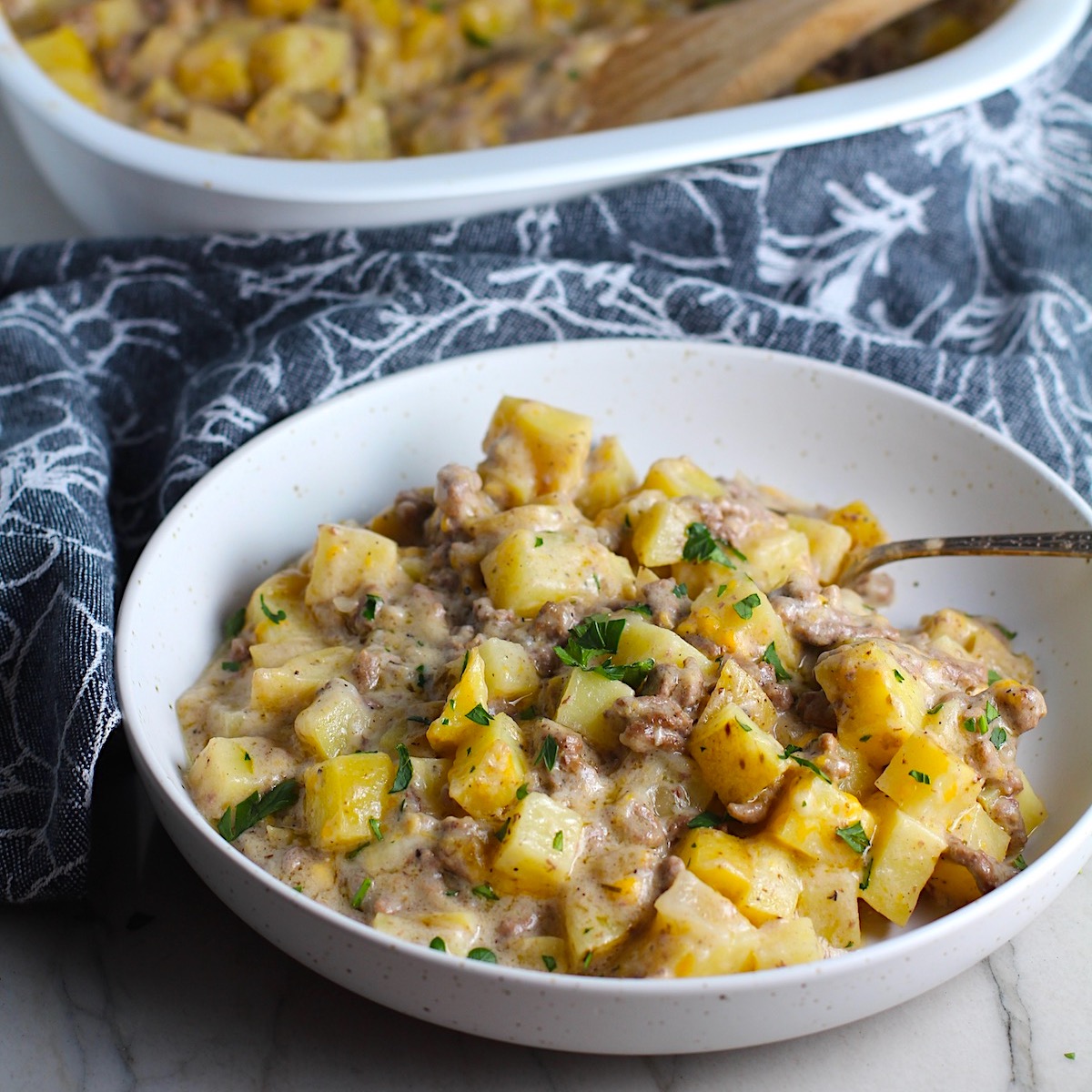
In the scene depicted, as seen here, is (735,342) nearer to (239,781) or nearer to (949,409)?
(949,409)

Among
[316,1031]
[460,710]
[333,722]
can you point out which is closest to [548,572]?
[460,710]

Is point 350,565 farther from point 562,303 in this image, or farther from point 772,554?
point 562,303

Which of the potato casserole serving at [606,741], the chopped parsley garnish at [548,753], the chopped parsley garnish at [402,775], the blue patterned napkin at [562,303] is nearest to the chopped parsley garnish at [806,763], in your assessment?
the potato casserole serving at [606,741]

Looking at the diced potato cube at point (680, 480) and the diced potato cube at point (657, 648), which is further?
the diced potato cube at point (680, 480)

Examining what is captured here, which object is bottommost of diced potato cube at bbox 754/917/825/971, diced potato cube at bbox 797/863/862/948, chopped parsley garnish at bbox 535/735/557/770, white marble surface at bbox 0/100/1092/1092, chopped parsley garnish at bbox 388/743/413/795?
white marble surface at bbox 0/100/1092/1092

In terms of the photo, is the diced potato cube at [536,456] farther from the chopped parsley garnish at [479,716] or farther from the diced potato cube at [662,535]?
the chopped parsley garnish at [479,716]

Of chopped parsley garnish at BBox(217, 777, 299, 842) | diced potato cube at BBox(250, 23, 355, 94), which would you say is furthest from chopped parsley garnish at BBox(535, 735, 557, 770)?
diced potato cube at BBox(250, 23, 355, 94)

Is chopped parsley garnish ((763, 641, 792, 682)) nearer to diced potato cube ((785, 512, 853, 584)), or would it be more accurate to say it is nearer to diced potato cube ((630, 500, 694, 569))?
diced potato cube ((630, 500, 694, 569))
